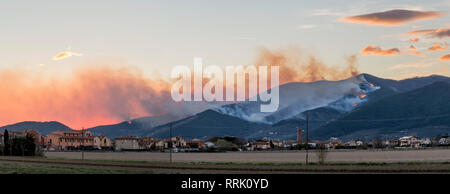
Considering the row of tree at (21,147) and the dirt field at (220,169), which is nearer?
the dirt field at (220,169)

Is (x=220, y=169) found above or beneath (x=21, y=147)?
beneath

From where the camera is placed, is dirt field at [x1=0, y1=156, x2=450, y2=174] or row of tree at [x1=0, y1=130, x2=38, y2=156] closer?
dirt field at [x1=0, y1=156, x2=450, y2=174]

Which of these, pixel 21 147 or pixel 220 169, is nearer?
pixel 220 169
